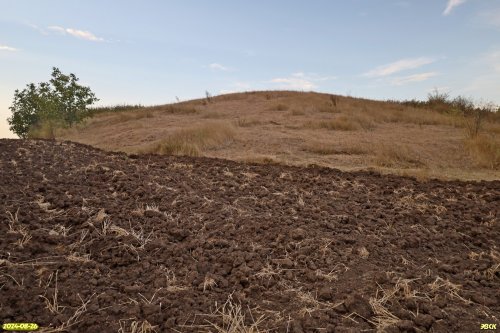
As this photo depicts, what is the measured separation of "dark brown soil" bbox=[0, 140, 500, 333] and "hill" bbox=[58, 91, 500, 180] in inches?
100

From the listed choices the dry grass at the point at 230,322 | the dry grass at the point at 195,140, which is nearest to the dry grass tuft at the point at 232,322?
the dry grass at the point at 230,322

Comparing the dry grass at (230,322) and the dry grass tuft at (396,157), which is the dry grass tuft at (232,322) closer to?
the dry grass at (230,322)

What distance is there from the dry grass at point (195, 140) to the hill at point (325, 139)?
19mm

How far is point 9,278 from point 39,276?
0.15 m

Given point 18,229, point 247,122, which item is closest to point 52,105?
point 247,122

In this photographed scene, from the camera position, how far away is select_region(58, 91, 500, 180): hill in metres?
7.54

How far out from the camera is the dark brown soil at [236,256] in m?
2.20

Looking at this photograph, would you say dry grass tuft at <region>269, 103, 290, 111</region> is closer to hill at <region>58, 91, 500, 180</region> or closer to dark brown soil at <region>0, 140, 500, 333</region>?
hill at <region>58, 91, 500, 180</region>

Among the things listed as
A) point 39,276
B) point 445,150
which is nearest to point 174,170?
point 39,276

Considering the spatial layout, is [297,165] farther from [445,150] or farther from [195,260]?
[195,260]

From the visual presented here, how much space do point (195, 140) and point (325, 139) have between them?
2.79 m

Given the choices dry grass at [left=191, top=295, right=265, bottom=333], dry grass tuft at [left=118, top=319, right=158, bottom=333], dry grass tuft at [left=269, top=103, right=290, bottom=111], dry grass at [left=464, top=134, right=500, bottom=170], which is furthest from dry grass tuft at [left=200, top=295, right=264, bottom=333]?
dry grass tuft at [left=269, top=103, right=290, bottom=111]

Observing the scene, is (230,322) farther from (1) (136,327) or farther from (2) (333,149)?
(2) (333,149)

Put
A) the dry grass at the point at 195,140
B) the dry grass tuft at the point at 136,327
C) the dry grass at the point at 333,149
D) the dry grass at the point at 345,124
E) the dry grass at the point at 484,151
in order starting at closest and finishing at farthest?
the dry grass tuft at the point at 136,327
the dry grass at the point at 484,151
the dry grass at the point at 195,140
the dry grass at the point at 333,149
the dry grass at the point at 345,124
